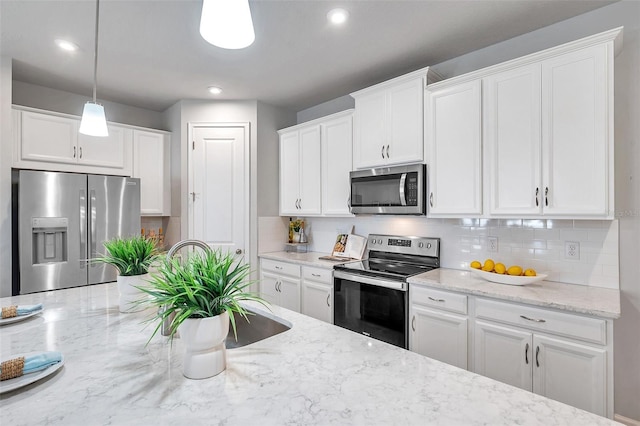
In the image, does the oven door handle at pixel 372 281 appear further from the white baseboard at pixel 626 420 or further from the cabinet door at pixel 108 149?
the cabinet door at pixel 108 149

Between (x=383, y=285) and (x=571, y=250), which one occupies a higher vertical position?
(x=571, y=250)

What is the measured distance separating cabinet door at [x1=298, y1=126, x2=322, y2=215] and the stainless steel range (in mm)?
764

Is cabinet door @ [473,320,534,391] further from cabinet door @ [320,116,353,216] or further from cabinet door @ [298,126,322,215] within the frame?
cabinet door @ [298,126,322,215]

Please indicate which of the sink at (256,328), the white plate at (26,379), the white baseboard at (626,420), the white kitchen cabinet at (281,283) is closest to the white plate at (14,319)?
the white plate at (26,379)

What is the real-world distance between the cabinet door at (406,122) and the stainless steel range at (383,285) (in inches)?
30.7

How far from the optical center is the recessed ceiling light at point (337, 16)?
208cm

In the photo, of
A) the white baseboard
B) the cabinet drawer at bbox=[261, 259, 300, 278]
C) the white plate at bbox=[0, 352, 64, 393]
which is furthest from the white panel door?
the white baseboard

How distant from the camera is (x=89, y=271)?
3020 mm

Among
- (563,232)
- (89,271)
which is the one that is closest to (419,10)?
(563,232)

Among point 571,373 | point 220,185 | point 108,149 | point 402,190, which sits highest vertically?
point 108,149

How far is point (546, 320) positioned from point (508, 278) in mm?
359

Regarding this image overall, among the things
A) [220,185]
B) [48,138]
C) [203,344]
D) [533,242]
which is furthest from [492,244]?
[48,138]

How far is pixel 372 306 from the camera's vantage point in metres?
2.55

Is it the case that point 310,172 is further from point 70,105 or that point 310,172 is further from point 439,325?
point 70,105
